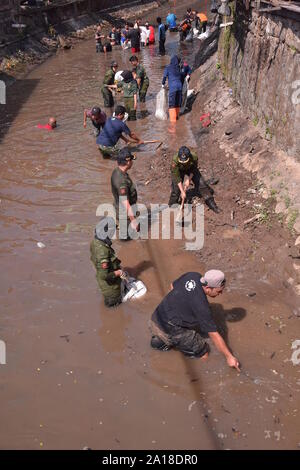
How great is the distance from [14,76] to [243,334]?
55.4 ft

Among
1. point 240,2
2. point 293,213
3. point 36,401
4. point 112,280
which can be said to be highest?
point 240,2

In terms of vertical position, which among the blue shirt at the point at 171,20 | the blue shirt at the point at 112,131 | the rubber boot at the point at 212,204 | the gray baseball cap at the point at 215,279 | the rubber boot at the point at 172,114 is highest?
the blue shirt at the point at 171,20

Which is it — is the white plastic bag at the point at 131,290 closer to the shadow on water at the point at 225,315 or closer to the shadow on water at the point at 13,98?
the shadow on water at the point at 225,315

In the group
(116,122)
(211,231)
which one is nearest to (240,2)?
(116,122)

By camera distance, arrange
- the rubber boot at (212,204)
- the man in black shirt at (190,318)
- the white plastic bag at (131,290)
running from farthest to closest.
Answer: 1. the rubber boot at (212,204)
2. the white plastic bag at (131,290)
3. the man in black shirt at (190,318)

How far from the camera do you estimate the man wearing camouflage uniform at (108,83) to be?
12531 mm

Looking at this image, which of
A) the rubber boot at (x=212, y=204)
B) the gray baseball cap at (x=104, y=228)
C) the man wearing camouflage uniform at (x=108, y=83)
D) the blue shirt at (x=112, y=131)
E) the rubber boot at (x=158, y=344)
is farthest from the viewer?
the man wearing camouflage uniform at (x=108, y=83)

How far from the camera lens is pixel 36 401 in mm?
4508

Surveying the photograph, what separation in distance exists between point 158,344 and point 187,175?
356 centimetres

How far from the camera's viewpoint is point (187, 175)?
7.48 meters

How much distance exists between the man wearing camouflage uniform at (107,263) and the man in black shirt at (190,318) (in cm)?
95

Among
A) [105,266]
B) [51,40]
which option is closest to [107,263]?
[105,266]

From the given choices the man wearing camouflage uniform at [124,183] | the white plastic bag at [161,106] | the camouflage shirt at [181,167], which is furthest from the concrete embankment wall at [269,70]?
the man wearing camouflage uniform at [124,183]
